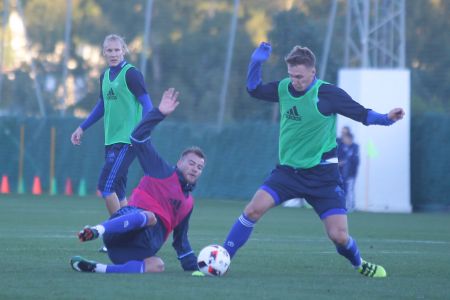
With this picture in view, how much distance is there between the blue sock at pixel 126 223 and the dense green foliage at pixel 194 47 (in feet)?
59.4

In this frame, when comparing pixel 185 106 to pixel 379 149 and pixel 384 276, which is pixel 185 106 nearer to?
pixel 379 149

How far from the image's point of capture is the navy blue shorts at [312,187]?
958 centimetres

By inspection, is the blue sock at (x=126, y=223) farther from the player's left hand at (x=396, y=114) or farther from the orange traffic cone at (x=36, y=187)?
the orange traffic cone at (x=36, y=187)

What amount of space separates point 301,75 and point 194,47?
22907 millimetres

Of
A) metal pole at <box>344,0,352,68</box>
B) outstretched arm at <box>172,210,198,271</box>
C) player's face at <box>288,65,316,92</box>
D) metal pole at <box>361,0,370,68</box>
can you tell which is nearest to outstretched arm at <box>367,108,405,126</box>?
player's face at <box>288,65,316,92</box>

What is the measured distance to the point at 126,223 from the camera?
9.10m

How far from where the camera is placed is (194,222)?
17.5 meters

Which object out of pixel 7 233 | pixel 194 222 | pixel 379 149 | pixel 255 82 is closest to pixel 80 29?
pixel 379 149

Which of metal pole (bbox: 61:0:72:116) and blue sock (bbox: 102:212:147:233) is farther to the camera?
metal pole (bbox: 61:0:72:116)

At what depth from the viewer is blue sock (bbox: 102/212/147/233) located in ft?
29.7

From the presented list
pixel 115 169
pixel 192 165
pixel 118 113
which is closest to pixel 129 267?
pixel 192 165

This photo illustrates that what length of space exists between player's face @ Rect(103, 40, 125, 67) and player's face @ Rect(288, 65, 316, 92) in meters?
2.99

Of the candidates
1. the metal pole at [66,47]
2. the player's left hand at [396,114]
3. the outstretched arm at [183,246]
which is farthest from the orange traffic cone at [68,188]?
the player's left hand at [396,114]

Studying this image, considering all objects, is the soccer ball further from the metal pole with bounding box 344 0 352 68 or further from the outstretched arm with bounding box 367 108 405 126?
the metal pole with bounding box 344 0 352 68
